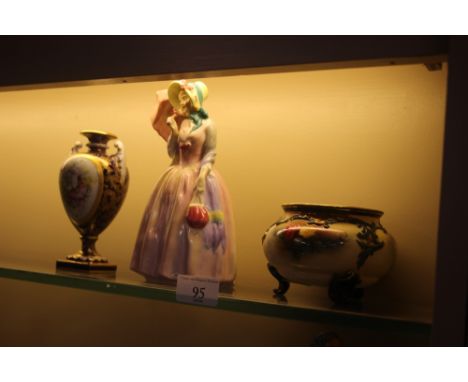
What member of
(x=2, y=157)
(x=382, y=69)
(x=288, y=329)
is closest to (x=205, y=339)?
(x=288, y=329)

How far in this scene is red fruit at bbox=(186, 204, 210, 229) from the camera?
871 mm

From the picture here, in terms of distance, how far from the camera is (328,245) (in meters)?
0.77

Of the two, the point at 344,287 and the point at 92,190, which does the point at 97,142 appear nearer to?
the point at 92,190

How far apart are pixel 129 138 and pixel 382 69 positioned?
448mm

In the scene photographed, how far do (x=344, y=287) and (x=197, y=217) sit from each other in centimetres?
21

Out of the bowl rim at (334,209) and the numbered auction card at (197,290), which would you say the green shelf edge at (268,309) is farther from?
the bowl rim at (334,209)

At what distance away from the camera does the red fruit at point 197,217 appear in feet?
2.86

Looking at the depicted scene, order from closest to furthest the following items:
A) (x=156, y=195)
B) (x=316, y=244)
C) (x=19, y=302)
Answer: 1. (x=316, y=244)
2. (x=156, y=195)
3. (x=19, y=302)

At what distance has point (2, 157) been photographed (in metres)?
1.32

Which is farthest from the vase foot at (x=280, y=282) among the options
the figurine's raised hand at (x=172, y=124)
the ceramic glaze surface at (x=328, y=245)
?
the figurine's raised hand at (x=172, y=124)

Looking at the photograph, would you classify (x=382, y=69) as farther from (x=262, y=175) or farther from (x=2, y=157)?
(x=2, y=157)

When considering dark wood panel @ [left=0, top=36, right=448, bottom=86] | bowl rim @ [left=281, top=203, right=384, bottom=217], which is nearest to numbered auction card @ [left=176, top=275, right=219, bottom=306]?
bowl rim @ [left=281, top=203, right=384, bottom=217]

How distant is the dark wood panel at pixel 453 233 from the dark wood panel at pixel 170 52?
0.08m

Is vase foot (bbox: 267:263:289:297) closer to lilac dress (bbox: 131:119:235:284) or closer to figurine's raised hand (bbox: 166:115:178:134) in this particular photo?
lilac dress (bbox: 131:119:235:284)
